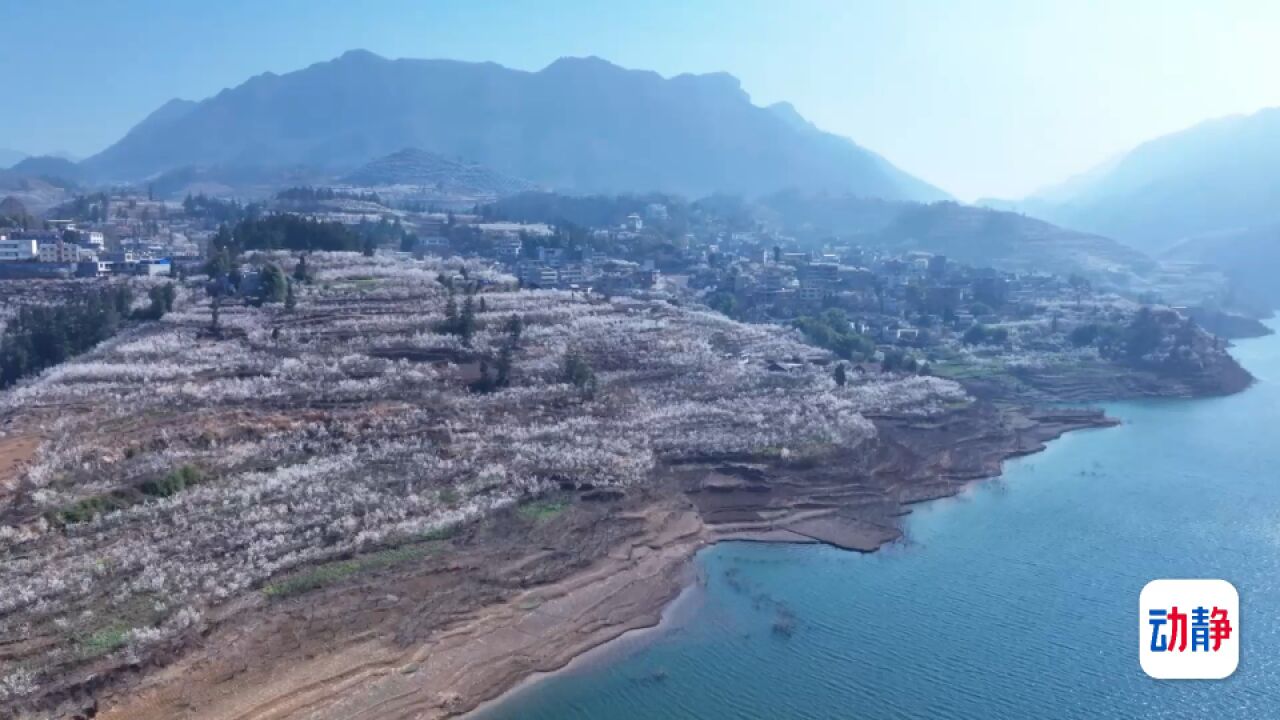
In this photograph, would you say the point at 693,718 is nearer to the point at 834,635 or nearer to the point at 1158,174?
the point at 834,635

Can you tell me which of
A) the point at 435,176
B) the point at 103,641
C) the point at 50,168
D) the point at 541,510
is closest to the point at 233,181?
the point at 435,176

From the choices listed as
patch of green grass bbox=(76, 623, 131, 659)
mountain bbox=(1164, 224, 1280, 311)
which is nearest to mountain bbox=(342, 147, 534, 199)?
mountain bbox=(1164, 224, 1280, 311)

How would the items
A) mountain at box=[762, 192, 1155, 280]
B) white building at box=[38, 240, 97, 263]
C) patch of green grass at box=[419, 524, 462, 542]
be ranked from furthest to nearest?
1. mountain at box=[762, 192, 1155, 280]
2. white building at box=[38, 240, 97, 263]
3. patch of green grass at box=[419, 524, 462, 542]

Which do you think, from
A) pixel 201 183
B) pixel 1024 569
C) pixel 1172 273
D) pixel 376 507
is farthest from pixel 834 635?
pixel 201 183

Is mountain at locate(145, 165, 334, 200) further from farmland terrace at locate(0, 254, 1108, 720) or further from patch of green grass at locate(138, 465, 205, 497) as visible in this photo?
patch of green grass at locate(138, 465, 205, 497)

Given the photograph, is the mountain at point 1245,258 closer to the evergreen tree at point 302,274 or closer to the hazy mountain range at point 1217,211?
the hazy mountain range at point 1217,211
